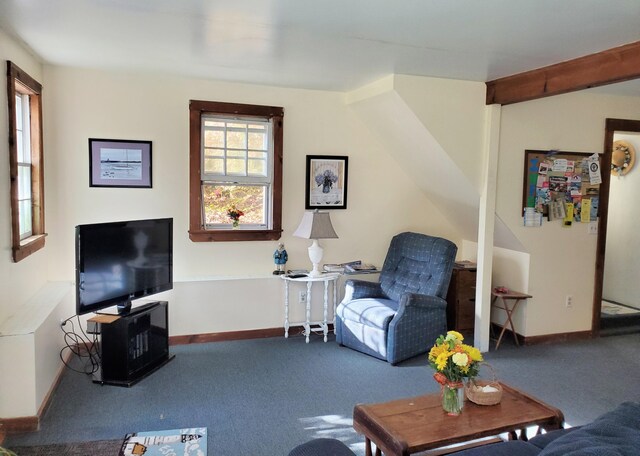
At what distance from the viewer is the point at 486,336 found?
4.49 meters

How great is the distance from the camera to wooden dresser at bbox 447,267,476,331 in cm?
490

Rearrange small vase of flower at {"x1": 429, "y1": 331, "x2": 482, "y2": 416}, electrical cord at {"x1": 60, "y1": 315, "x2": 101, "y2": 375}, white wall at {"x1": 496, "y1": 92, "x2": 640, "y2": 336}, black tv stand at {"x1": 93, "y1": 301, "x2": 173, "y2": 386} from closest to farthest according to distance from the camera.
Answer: small vase of flower at {"x1": 429, "y1": 331, "x2": 482, "y2": 416} → black tv stand at {"x1": 93, "y1": 301, "x2": 173, "y2": 386} → electrical cord at {"x1": 60, "y1": 315, "x2": 101, "y2": 375} → white wall at {"x1": 496, "y1": 92, "x2": 640, "y2": 336}

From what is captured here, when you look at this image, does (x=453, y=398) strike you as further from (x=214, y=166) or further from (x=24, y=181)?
(x=24, y=181)

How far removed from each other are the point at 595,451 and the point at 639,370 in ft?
11.4

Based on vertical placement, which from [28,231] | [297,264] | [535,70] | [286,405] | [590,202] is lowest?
[286,405]

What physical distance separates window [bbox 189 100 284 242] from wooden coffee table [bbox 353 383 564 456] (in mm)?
2600

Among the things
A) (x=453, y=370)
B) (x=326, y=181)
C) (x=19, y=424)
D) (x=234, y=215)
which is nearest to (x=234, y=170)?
(x=234, y=215)

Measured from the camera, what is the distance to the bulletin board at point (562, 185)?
4.57 metres

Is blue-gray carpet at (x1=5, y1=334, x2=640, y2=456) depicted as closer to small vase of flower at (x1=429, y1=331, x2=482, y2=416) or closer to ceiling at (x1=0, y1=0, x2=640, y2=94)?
small vase of flower at (x1=429, y1=331, x2=482, y2=416)

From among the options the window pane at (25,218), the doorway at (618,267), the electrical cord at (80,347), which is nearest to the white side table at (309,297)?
the electrical cord at (80,347)

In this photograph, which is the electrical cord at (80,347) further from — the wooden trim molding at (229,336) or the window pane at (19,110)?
the window pane at (19,110)

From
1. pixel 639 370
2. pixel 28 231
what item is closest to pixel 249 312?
pixel 28 231

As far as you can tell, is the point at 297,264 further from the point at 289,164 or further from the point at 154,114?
the point at 154,114

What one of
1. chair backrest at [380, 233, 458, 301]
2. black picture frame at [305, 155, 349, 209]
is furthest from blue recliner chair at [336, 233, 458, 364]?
black picture frame at [305, 155, 349, 209]
